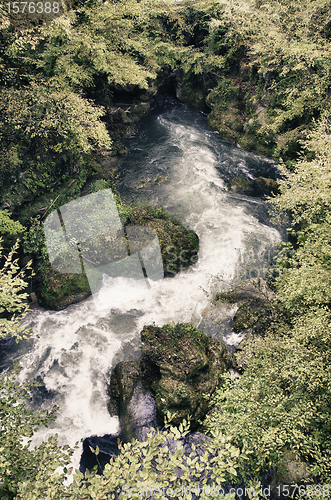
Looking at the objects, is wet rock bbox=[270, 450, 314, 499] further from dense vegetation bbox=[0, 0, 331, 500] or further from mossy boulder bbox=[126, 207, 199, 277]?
mossy boulder bbox=[126, 207, 199, 277]

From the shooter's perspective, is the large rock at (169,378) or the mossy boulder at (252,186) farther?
the mossy boulder at (252,186)

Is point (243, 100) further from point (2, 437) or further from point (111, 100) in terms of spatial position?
point (2, 437)

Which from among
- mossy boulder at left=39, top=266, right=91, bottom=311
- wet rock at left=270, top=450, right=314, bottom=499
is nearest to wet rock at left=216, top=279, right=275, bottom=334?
wet rock at left=270, top=450, right=314, bottom=499

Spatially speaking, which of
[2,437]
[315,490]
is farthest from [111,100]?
[315,490]

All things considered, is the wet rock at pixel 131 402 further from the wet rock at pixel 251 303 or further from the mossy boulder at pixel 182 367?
the wet rock at pixel 251 303

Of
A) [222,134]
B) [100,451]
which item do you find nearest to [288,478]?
[100,451]

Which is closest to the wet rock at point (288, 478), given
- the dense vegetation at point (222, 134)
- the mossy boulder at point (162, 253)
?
the dense vegetation at point (222, 134)

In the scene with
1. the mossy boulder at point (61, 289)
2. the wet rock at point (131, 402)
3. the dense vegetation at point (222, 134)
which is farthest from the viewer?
the mossy boulder at point (61, 289)
